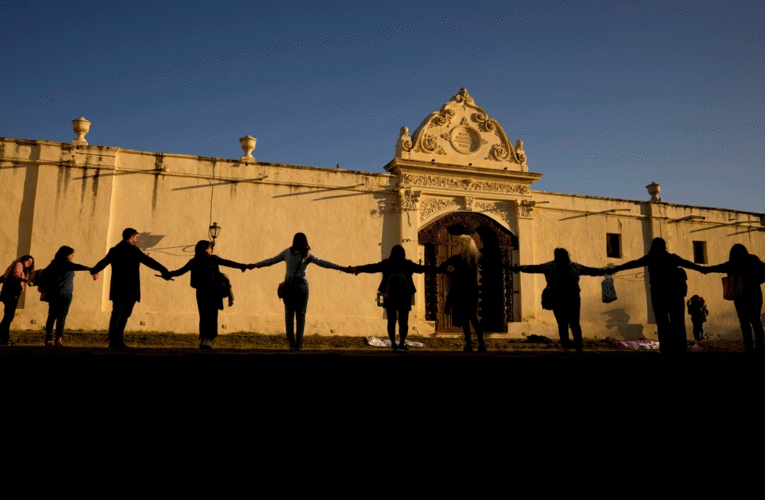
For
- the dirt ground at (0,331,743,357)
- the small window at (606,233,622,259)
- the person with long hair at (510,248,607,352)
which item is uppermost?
the small window at (606,233,622,259)

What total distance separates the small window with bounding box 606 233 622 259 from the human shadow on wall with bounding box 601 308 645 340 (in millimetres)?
2202

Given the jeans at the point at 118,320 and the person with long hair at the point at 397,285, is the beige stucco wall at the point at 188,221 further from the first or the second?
the person with long hair at the point at 397,285

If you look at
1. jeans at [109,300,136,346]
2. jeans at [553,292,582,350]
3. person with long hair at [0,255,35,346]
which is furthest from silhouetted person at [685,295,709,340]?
person with long hair at [0,255,35,346]

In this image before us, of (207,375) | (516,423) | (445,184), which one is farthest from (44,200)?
(516,423)

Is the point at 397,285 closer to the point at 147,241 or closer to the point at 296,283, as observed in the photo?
the point at 296,283

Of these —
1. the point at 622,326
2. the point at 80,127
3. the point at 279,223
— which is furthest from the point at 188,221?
the point at 622,326

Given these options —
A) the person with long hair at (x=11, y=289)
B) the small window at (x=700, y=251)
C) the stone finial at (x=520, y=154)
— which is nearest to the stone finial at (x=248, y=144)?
the person with long hair at (x=11, y=289)

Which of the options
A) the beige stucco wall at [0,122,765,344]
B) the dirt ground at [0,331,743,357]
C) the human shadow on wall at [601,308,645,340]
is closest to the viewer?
the dirt ground at [0,331,743,357]

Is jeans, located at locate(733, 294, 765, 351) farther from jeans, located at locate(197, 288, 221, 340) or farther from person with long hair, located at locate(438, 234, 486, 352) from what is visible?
jeans, located at locate(197, 288, 221, 340)

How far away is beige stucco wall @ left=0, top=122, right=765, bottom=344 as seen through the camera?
577 inches

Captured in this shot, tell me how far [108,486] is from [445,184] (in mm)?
16827

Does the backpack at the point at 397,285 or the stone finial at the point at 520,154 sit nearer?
the backpack at the point at 397,285

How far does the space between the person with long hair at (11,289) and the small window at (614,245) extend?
1868 cm

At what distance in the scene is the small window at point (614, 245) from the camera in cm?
2020
